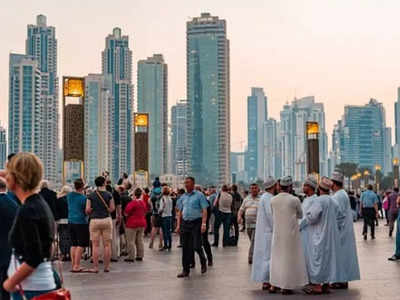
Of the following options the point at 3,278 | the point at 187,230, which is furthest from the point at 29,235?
the point at 187,230

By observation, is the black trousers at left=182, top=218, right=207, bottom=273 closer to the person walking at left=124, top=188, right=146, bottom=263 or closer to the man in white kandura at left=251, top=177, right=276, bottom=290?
the man in white kandura at left=251, top=177, right=276, bottom=290

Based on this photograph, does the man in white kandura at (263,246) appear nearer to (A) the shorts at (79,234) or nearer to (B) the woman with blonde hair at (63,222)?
(A) the shorts at (79,234)

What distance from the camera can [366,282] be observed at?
1186 cm

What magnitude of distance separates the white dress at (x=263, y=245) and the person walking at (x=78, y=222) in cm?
413

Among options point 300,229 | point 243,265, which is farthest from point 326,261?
point 243,265

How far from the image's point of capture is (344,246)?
1142 centimetres

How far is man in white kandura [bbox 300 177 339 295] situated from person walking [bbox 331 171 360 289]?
0.17 m

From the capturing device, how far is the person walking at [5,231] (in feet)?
20.4

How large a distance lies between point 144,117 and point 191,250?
1980 cm

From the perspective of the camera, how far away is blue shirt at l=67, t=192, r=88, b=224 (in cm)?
1402

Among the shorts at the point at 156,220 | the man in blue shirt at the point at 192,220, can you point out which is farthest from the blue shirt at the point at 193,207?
the shorts at the point at 156,220

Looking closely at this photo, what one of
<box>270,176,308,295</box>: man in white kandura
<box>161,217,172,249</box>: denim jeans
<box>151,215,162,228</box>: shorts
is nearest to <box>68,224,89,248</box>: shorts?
<box>270,176,308,295</box>: man in white kandura

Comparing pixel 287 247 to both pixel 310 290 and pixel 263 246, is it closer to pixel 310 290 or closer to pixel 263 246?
pixel 263 246

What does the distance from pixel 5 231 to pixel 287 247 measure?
5217mm
